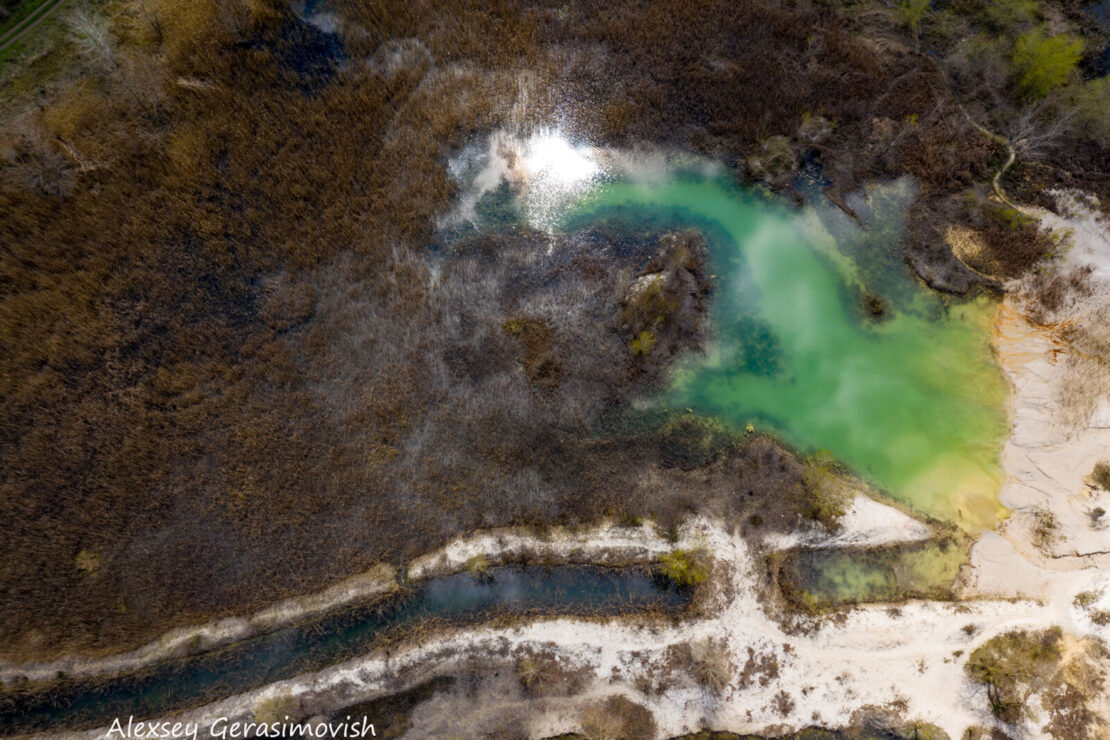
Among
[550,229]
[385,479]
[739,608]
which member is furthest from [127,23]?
[739,608]

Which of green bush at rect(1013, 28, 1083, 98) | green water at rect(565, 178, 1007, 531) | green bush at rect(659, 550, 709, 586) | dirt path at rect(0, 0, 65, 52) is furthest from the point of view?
dirt path at rect(0, 0, 65, 52)

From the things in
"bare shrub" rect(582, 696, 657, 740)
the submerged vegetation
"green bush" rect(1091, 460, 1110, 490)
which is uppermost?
the submerged vegetation

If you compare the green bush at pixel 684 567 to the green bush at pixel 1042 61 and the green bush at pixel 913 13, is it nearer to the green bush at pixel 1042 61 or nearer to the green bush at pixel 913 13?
the green bush at pixel 1042 61

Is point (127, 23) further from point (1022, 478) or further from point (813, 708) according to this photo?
point (1022, 478)

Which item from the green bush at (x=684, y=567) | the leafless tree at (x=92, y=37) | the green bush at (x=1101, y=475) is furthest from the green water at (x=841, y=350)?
the leafless tree at (x=92, y=37)

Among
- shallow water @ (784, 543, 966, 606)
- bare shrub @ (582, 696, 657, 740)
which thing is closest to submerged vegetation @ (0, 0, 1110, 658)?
shallow water @ (784, 543, 966, 606)

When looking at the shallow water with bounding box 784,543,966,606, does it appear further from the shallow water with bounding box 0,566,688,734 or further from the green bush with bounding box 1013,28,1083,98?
the green bush with bounding box 1013,28,1083,98
